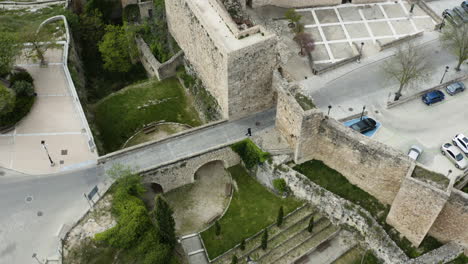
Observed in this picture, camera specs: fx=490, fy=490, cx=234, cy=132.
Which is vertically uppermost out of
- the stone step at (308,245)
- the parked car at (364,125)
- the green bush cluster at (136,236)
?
the parked car at (364,125)

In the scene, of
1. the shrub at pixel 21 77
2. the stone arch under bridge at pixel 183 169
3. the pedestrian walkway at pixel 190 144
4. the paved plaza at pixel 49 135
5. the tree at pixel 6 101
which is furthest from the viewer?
the shrub at pixel 21 77

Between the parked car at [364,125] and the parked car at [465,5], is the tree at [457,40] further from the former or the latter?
the parked car at [364,125]

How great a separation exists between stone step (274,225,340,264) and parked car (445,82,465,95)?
18.5 metres

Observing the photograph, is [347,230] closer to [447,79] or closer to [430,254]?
[430,254]

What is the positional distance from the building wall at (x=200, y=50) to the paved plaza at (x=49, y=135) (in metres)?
12.7

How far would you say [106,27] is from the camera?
55906 mm

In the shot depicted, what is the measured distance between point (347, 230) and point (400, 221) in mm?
4401

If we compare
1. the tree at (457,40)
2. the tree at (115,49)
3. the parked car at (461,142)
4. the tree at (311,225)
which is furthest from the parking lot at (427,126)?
the tree at (115,49)

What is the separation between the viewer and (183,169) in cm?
4406

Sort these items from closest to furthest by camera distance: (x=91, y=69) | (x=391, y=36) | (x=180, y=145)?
(x=180, y=145)
(x=391, y=36)
(x=91, y=69)

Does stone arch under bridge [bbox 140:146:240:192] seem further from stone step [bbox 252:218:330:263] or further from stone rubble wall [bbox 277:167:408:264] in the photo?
stone step [bbox 252:218:330:263]

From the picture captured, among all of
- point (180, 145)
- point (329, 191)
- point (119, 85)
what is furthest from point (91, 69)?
point (329, 191)

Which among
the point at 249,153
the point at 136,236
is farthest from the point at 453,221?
the point at 136,236

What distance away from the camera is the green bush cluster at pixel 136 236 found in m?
38.0
